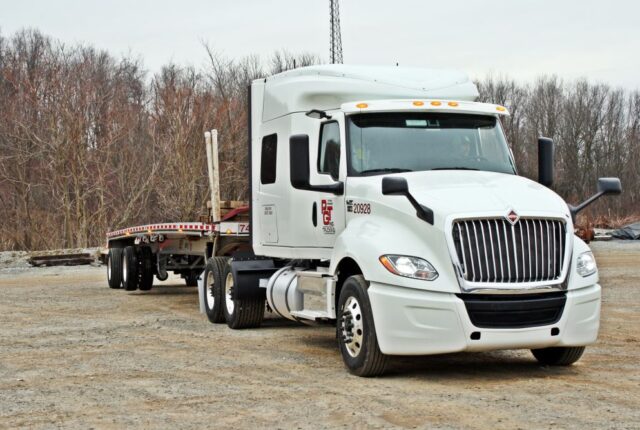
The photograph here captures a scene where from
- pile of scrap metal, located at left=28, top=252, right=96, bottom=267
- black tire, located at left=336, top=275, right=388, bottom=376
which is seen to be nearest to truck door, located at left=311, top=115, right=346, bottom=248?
black tire, located at left=336, top=275, right=388, bottom=376

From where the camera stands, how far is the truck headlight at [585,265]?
9.27 metres

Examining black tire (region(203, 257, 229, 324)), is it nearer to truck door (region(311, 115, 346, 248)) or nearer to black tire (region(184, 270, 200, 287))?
truck door (region(311, 115, 346, 248))

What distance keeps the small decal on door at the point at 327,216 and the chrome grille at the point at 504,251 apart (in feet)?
7.17

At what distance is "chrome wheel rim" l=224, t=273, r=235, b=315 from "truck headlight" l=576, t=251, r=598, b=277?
5730mm

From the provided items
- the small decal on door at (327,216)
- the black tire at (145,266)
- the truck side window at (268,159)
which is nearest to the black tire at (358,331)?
the small decal on door at (327,216)

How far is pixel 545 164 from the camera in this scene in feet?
35.1

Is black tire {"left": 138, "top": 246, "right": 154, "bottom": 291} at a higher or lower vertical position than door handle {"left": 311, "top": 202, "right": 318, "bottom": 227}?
lower

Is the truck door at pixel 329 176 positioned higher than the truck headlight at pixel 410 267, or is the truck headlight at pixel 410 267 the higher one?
the truck door at pixel 329 176

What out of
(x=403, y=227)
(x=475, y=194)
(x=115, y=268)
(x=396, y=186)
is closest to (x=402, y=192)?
(x=396, y=186)

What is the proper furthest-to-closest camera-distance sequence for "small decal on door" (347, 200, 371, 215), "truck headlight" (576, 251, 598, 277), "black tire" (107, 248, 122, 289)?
"black tire" (107, 248, 122, 289)
"small decal on door" (347, 200, 371, 215)
"truck headlight" (576, 251, 598, 277)

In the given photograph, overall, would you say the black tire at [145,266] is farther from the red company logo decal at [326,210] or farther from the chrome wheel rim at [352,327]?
the chrome wheel rim at [352,327]

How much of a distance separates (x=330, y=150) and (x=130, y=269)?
11.3 metres

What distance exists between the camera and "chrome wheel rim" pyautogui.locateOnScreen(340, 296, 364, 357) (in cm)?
934

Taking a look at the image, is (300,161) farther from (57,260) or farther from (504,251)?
(57,260)
